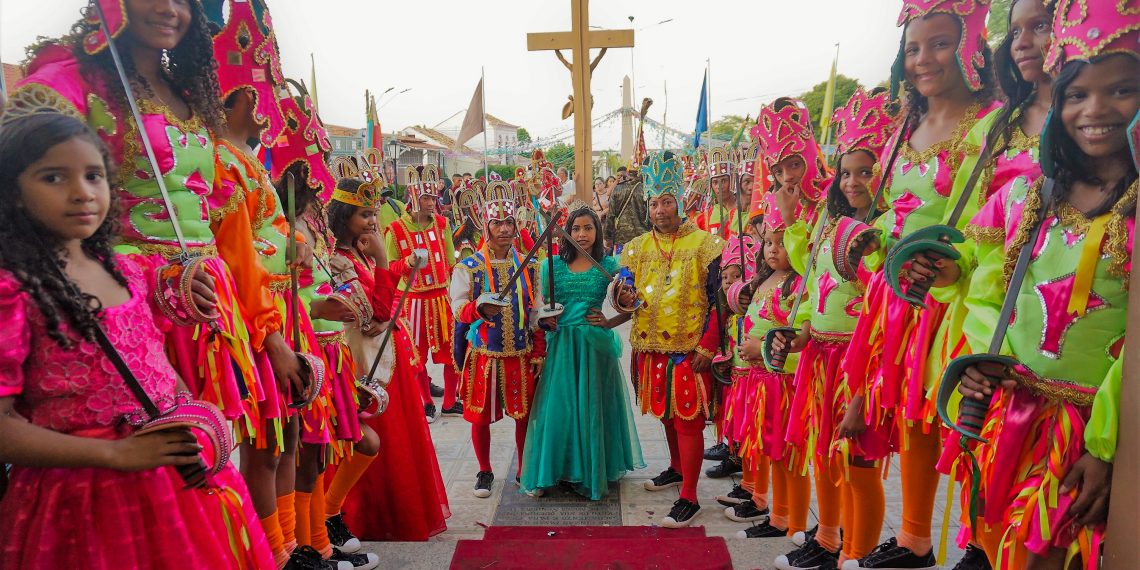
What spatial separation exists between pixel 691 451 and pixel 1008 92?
8.28 ft

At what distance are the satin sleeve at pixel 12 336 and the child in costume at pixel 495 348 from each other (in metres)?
2.75

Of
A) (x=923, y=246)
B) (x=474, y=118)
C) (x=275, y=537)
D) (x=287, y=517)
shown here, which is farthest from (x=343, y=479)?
(x=474, y=118)

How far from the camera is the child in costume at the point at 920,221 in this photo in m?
2.19

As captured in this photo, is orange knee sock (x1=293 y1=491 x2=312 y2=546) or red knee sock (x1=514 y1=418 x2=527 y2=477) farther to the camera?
red knee sock (x1=514 y1=418 x2=527 y2=477)

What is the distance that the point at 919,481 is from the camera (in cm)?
238

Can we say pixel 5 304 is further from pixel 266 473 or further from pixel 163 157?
pixel 266 473

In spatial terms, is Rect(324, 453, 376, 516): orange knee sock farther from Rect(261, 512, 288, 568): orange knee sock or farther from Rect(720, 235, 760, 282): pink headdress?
Rect(720, 235, 760, 282): pink headdress

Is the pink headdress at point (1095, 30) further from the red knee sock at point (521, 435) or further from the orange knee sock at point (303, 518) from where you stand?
the red knee sock at point (521, 435)

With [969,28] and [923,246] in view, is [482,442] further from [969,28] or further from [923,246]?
[969,28]

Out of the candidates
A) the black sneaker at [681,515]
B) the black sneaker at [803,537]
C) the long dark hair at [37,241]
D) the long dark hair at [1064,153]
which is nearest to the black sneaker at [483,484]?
the black sneaker at [681,515]

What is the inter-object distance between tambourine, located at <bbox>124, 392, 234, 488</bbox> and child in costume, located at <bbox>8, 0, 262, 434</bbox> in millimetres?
345

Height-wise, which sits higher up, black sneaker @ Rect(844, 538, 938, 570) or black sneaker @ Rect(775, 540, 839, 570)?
black sneaker @ Rect(844, 538, 938, 570)

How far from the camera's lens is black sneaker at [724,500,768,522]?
3752mm

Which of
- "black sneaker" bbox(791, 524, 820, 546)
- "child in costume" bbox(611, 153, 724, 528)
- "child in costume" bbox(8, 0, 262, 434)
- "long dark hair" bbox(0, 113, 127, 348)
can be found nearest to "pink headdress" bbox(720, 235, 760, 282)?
"child in costume" bbox(611, 153, 724, 528)
